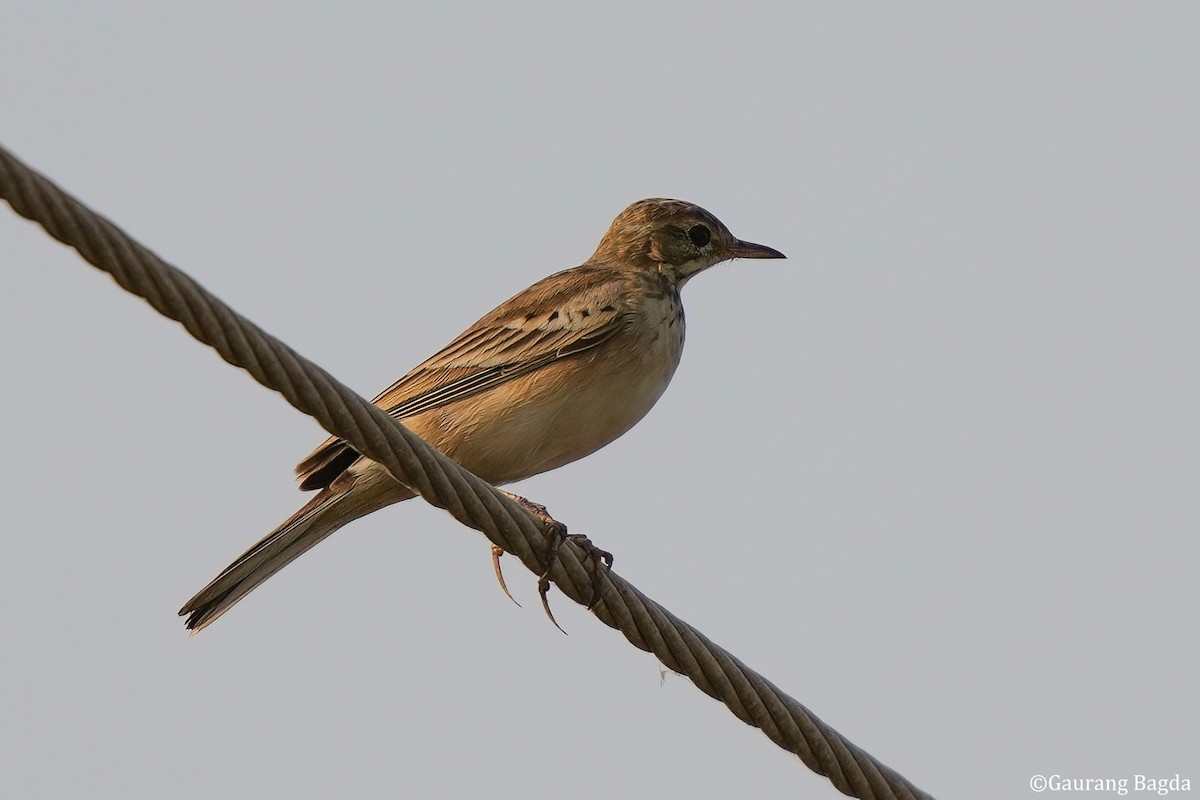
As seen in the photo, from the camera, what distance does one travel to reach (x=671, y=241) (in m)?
9.84

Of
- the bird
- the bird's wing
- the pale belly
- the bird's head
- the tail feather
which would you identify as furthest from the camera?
the bird's head

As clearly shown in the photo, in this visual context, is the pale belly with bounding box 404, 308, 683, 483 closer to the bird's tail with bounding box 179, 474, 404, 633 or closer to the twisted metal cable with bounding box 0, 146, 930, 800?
the bird's tail with bounding box 179, 474, 404, 633

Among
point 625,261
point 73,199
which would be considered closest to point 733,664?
point 73,199

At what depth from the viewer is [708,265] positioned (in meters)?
9.95

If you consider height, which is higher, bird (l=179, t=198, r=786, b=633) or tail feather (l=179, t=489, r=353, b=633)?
bird (l=179, t=198, r=786, b=633)

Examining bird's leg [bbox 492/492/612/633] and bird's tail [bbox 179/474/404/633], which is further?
bird's tail [bbox 179/474/404/633]

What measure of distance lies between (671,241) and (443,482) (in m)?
4.90

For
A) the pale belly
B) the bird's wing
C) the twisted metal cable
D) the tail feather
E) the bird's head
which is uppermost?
the bird's head

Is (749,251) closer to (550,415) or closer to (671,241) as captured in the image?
(671,241)

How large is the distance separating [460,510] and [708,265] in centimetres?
494

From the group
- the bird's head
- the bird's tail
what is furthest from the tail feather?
the bird's head

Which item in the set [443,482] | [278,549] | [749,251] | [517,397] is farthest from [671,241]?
[443,482]

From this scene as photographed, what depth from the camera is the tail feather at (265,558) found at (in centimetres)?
734

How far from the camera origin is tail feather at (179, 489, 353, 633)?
7.34m
